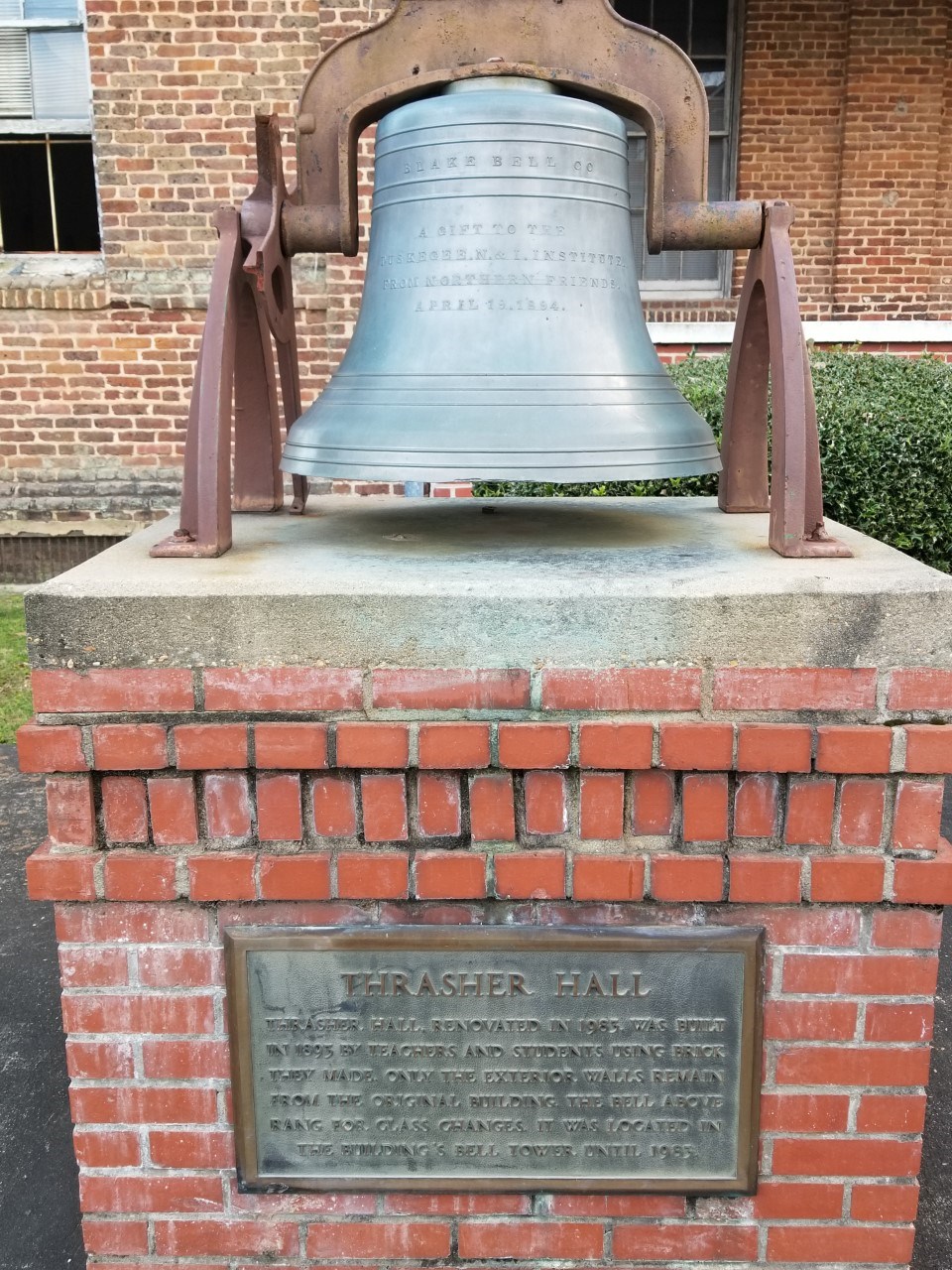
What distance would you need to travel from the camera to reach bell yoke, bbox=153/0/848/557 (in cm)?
180

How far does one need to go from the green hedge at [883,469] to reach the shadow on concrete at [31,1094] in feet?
7.76

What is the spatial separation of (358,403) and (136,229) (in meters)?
5.72

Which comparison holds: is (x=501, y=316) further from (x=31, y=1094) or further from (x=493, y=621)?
(x=31, y=1094)

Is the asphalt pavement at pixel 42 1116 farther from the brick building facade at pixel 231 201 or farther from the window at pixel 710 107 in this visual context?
the window at pixel 710 107

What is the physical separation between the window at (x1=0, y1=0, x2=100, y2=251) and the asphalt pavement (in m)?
5.30

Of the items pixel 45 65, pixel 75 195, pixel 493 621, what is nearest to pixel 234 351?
pixel 493 621

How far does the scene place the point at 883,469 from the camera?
4.81m

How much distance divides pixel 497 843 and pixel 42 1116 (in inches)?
55.6

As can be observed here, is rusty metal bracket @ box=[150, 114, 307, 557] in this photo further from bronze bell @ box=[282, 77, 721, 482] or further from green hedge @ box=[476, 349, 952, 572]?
green hedge @ box=[476, 349, 952, 572]

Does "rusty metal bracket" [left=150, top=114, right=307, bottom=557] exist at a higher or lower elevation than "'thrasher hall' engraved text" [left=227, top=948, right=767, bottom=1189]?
higher

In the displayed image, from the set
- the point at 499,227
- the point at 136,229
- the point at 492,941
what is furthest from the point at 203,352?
the point at 136,229

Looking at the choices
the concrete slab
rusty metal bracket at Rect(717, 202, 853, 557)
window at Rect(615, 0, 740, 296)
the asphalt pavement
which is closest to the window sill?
window at Rect(615, 0, 740, 296)

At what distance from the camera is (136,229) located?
6.85 meters

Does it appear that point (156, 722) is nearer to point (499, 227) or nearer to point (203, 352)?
point (203, 352)
